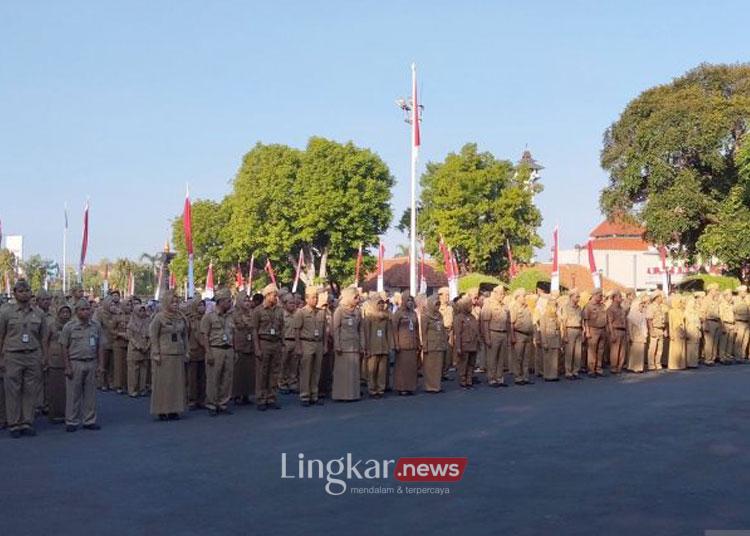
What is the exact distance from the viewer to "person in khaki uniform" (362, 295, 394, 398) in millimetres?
16641

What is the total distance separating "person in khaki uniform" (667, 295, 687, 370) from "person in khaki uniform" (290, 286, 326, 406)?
10.4 meters

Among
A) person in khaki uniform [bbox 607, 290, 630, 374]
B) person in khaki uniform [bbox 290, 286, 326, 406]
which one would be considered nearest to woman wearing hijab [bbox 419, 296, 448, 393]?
person in khaki uniform [bbox 290, 286, 326, 406]

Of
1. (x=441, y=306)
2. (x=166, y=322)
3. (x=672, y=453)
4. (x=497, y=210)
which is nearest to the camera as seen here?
(x=672, y=453)

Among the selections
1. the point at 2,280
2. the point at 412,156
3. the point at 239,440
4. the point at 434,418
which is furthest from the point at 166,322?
the point at 2,280

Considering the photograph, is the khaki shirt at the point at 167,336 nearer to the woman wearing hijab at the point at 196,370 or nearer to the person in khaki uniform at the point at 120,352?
the woman wearing hijab at the point at 196,370

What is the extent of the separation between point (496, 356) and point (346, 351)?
3917 millimetres

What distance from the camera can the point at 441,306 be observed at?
20.2m

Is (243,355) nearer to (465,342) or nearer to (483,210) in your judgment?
(465,342)

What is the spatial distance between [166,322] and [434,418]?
4367 millimetres

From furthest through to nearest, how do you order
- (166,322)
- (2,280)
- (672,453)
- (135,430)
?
(2,280)
(166,322)
(135,430)
(672,453)

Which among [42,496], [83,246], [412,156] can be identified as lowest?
[42,496]

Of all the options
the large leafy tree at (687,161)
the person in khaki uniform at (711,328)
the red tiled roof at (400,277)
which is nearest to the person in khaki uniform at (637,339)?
the person in khaki uniform at (711,328)

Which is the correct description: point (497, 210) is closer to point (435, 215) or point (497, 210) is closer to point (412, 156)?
point (435, 215)

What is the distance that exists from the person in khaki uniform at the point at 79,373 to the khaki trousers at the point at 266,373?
292 centimetres
